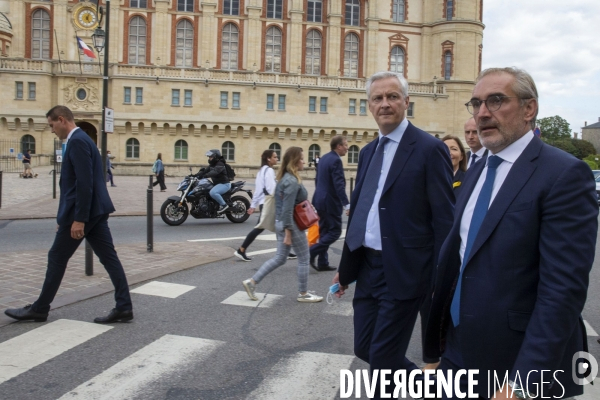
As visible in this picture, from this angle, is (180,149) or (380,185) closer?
(380,185)

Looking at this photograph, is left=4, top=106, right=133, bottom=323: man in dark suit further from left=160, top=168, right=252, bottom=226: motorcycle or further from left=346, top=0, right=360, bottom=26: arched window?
left=346, top=0, right=360, bottom=26: arched window

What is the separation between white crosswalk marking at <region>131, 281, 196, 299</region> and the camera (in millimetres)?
6906

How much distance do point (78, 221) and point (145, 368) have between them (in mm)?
1764

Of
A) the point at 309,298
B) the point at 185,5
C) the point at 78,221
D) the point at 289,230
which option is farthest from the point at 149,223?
the point at 185,5

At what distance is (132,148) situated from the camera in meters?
48.6

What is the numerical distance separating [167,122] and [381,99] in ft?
155

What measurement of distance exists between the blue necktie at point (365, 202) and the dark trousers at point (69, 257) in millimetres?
2943

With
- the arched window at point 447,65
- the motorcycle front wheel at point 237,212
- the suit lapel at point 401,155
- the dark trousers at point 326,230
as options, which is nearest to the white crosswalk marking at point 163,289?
the dark trousers at point 326,230

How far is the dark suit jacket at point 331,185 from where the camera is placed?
842 centimetres

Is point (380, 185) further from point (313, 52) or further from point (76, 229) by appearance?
point (313, 52)

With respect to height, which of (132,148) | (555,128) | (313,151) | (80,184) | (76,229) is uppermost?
(555,128)

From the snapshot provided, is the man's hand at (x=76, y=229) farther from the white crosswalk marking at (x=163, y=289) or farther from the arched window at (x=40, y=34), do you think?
the arched window at (x=40, y=34)

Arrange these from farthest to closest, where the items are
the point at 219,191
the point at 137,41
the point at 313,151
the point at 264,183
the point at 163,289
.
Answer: the point at 313,151, the point at 137,41, the point at 219,191, the point at 264,183, the point at 163,289

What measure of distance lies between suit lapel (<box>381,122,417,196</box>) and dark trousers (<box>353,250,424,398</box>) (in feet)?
1.42
